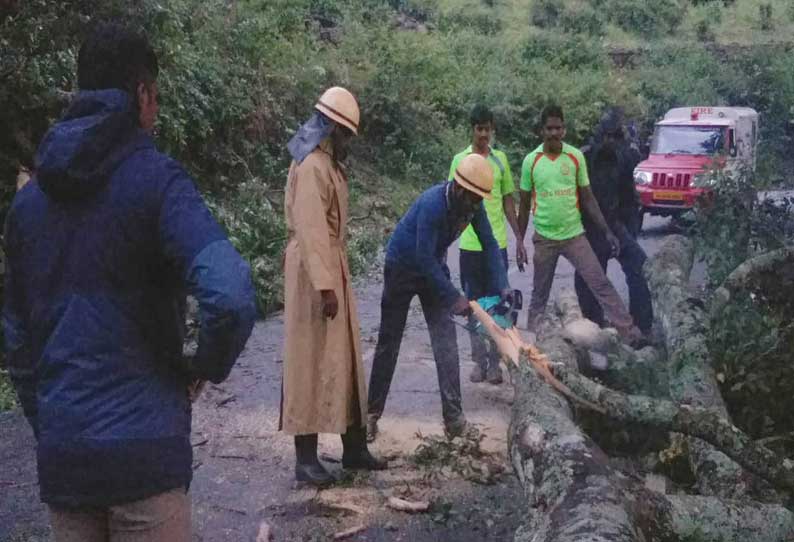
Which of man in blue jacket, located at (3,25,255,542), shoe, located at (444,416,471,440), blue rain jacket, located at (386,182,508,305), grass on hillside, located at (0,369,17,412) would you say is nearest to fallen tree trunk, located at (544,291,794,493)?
blue rain jacket, located at (386,182,508,305)

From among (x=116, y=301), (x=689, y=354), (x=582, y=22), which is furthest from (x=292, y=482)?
(x=582, y=22)

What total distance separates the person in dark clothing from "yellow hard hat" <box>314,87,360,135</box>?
11.3 feet

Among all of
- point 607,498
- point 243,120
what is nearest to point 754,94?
point 243,120

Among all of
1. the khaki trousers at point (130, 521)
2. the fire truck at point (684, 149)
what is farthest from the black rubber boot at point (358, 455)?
the fire truck at point (684, 149)

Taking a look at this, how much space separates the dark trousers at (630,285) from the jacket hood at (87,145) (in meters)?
5.85

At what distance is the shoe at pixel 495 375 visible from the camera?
710 centimetres

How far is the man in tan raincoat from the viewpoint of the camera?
4.92 meters

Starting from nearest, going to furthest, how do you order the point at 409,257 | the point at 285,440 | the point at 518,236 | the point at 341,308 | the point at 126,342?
the point at 126,342 → the point at 341,308 → the point at 409,257 → the point at 285,440 → the point at 518,236

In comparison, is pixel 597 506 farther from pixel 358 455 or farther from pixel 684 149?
pixel 684 149

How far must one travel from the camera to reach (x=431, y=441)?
18.7ft

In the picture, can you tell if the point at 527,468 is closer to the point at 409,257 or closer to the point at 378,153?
the point at 409,257

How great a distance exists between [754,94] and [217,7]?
800 inches

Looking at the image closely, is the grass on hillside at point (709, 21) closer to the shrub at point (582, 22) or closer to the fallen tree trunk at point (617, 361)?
the shrub at point (582, 22)

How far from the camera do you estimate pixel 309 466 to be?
203 inches
